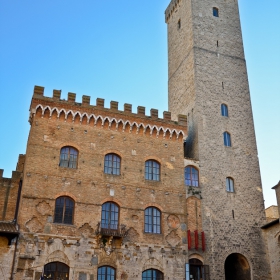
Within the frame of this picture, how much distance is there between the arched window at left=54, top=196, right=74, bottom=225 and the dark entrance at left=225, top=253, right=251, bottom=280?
11.8 m

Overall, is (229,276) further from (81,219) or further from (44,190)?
(44,190)

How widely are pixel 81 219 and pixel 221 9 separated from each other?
930 inches

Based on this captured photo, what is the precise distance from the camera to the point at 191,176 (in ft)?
96.3

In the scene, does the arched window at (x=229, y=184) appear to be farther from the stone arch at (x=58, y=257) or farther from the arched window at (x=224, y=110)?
the stone arch at (x=58, y=257)

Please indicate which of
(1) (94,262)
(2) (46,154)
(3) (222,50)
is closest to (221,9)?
(3) (222,50)

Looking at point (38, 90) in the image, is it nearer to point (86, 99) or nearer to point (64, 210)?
point (86, 99)

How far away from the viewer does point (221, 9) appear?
37375mm

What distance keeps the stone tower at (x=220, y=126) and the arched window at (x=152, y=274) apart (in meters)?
3.41

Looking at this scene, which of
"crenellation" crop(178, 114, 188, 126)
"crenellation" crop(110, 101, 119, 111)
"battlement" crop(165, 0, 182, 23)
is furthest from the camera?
"battlement" crop(165, 0, 182, 23)

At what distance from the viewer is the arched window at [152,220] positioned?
86.9 ft

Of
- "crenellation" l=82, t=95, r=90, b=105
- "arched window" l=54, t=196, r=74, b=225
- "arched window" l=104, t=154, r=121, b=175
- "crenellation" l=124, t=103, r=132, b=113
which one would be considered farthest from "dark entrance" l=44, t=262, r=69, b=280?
"crenellation" l=124, t=103, r=132, b=113

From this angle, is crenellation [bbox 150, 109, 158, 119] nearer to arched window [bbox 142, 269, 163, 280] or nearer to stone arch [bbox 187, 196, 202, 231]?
stone arch [bbox 187, 196, 202, 231]

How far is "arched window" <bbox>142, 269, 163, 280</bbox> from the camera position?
2502 centimetres

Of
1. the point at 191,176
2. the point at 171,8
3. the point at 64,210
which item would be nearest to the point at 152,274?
the point at 64,210
